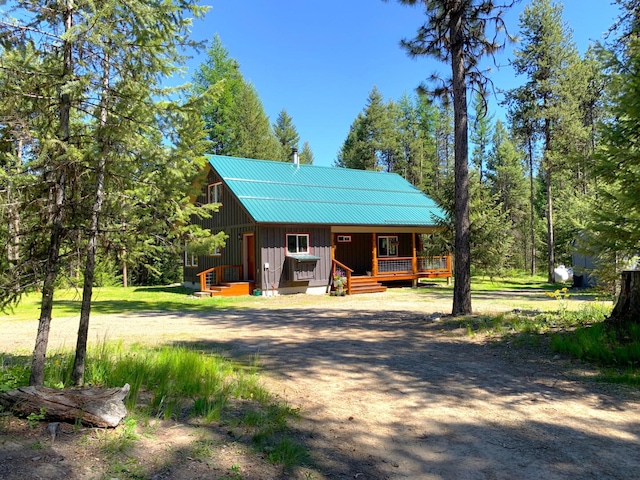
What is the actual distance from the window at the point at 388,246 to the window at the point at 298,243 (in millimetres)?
5789

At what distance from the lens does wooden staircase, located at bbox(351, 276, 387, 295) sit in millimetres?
20244

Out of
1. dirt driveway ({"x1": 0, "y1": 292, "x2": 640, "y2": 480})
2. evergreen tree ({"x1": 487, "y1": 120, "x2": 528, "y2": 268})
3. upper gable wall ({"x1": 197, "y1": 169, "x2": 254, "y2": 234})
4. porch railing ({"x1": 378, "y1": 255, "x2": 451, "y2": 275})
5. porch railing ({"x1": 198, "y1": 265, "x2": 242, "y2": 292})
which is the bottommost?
dirt driveway ({"x1": 0, "y1": 292, "x2": 640, "y2": 480})

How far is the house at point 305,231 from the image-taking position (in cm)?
1928

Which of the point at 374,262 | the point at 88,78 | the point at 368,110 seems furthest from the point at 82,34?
the point at 368,110

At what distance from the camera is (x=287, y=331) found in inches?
381

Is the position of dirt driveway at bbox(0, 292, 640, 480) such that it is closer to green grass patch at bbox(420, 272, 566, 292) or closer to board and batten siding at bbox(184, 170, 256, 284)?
board and batten siding at bbox(184, 170, 256, 284)

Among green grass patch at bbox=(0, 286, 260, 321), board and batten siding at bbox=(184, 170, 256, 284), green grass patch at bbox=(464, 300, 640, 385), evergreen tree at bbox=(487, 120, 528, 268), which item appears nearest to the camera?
green grass patch at bbox=(464, 300, 640, 385)

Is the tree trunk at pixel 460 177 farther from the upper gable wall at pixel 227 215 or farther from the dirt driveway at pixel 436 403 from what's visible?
the upper gable wall at pixel 227 215

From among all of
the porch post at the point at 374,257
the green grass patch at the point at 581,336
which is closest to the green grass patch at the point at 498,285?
the porch post at the point at 374,257

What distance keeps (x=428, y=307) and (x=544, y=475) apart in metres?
10.7

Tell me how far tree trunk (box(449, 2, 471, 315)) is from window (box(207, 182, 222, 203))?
13.5 meters

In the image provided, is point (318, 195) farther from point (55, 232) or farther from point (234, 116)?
point (234, 116)

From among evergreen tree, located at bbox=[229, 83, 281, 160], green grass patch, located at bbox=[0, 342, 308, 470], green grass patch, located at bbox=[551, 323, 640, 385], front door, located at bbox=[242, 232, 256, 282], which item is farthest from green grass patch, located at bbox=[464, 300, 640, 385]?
evergreen tree, located at bbox=[229, 83, 281, 160]

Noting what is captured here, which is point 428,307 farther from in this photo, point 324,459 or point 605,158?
point 324,459
